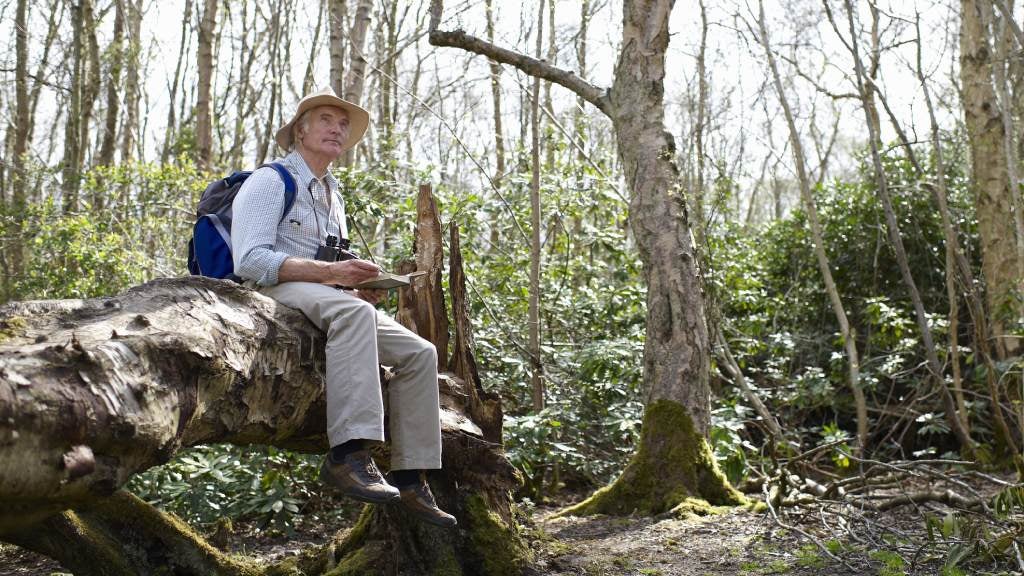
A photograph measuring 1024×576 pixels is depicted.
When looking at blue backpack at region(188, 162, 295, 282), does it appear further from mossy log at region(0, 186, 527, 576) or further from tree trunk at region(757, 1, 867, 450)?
tree trunk at region(757, 1, 867, 450)

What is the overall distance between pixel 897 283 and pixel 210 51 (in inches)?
380

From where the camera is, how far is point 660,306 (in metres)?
6.24

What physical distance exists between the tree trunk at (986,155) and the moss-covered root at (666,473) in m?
4.86

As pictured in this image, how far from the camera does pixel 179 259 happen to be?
9.97 m

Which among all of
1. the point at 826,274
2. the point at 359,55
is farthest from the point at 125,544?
the point at 826,274

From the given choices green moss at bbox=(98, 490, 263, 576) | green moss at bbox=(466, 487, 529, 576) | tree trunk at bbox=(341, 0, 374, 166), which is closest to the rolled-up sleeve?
green moss at bbox=(98, 490, 263, 576)

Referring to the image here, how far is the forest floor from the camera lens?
4477 millimetres

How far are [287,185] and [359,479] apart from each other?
1276mm

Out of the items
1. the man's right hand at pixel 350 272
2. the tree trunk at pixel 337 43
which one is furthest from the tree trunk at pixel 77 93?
the man's right hand at pixel 350 272

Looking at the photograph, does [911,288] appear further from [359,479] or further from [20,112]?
[20,112]

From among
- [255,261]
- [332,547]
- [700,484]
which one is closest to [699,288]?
[700,484]

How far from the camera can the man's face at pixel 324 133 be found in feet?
13.7

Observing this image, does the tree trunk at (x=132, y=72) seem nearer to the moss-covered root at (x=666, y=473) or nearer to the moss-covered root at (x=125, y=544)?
the moss-covered root at (x=666, y=473)

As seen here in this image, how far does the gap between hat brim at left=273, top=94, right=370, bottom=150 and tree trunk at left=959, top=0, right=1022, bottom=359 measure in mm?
7368
